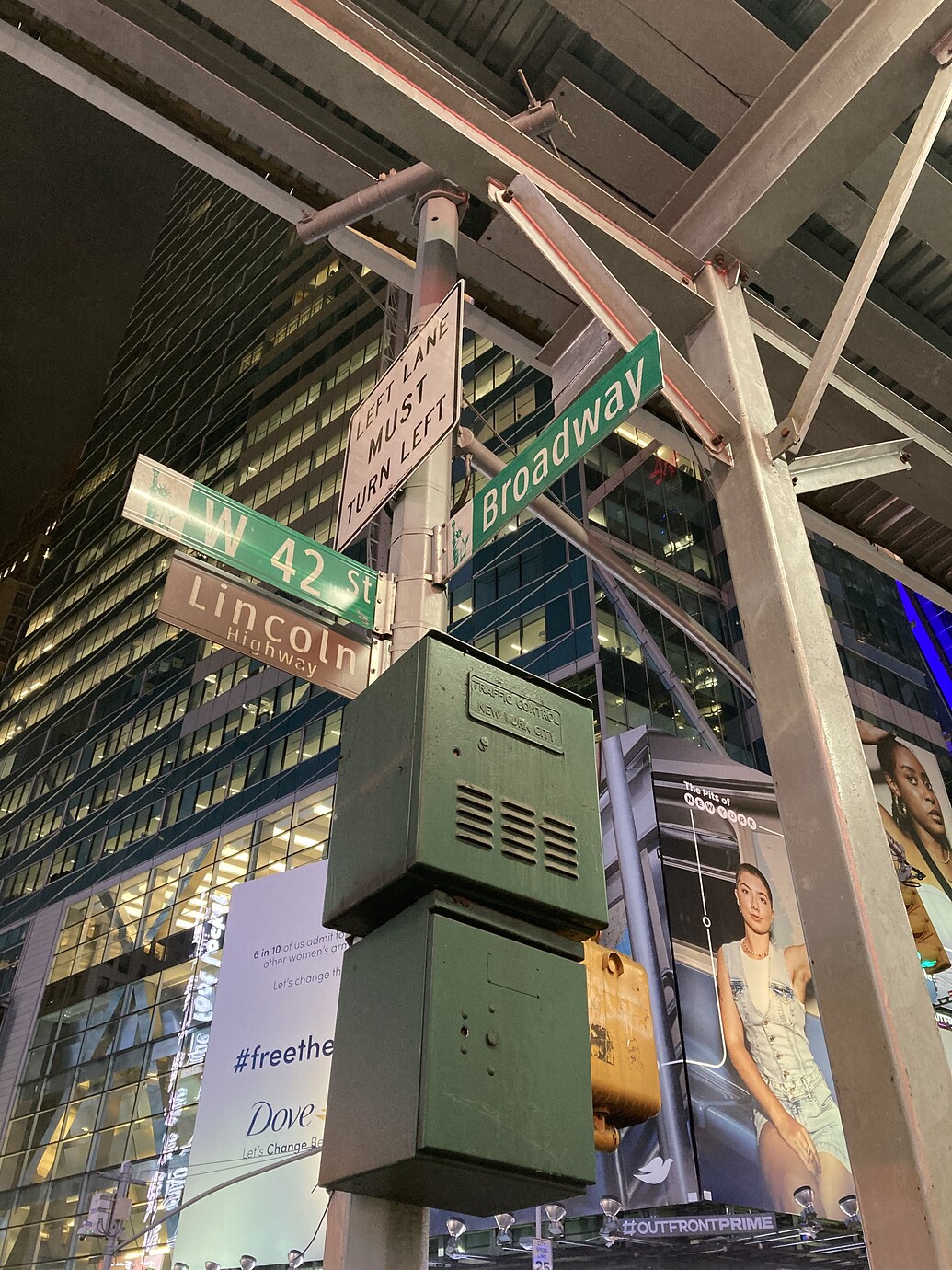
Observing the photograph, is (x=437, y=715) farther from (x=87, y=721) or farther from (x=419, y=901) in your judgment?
(x=87, y=721)

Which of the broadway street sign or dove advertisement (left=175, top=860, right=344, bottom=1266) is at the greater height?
dove advertisement (left=175, top=860, right=344, bottom=1266)

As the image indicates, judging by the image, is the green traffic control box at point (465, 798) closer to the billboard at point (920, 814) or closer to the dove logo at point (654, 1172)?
the dove logo at point (654, 1172)

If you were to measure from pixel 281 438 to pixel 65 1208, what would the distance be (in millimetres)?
37989

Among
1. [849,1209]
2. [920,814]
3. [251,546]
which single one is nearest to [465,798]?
[251,546]

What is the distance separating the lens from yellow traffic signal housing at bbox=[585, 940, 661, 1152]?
9.22 ft

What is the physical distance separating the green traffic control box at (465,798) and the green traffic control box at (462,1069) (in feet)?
0.29

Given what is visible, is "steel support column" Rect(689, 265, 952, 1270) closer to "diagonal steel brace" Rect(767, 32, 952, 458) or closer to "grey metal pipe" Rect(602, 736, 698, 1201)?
"diagonal steel brace" Rect(767, 32, 952, 458)

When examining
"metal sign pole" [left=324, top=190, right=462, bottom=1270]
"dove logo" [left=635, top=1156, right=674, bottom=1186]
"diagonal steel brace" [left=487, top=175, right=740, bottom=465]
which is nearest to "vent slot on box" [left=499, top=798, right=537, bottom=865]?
"metal sign pole" [left=324, top=190, right=462, bottom=1270]

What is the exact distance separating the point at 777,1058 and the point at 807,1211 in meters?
3.22

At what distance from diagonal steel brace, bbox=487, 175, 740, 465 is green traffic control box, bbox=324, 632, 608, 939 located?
6.48 ft

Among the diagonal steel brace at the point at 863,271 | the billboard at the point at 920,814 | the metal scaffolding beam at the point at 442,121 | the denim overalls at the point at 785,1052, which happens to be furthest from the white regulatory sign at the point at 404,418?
the billboard at the point at 920,814

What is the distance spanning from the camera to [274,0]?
15.0 ft

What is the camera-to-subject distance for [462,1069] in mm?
2215

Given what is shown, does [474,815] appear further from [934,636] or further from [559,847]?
[934,636]
